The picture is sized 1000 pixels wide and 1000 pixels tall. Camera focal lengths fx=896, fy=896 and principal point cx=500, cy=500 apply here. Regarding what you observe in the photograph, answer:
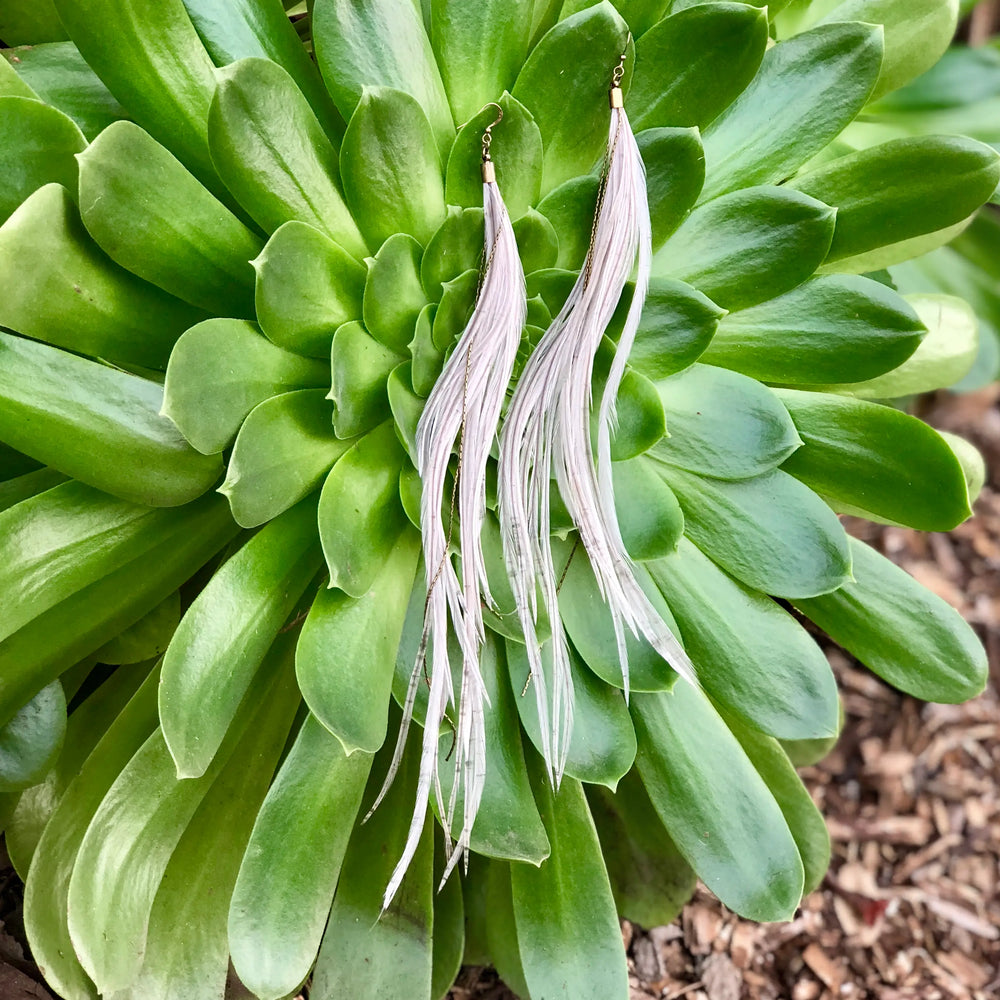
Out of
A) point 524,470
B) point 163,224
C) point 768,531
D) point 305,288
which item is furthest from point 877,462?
point 163,224

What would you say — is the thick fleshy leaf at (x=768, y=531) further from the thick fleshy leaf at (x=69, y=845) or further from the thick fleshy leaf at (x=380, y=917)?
the thick fleshy leaf at (x=69, y=845)

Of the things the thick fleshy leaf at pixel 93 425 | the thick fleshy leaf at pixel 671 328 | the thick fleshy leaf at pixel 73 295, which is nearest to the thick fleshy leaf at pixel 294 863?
the thick fleshy leaf at pixel 93 425

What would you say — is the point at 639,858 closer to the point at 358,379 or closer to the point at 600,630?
the point at 600,630

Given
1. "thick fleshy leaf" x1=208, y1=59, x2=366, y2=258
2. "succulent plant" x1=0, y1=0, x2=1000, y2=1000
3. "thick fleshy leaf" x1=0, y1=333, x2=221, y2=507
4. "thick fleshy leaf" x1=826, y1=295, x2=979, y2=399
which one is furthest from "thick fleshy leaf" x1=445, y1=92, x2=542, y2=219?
"thick fleshy leaf" x1=826, y1=295, x2=979, y2=399

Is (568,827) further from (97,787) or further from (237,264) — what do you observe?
(237,264)

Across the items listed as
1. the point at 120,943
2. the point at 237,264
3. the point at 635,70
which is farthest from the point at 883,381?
the point at 120,943

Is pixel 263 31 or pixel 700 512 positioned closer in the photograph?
pixel 263 31
